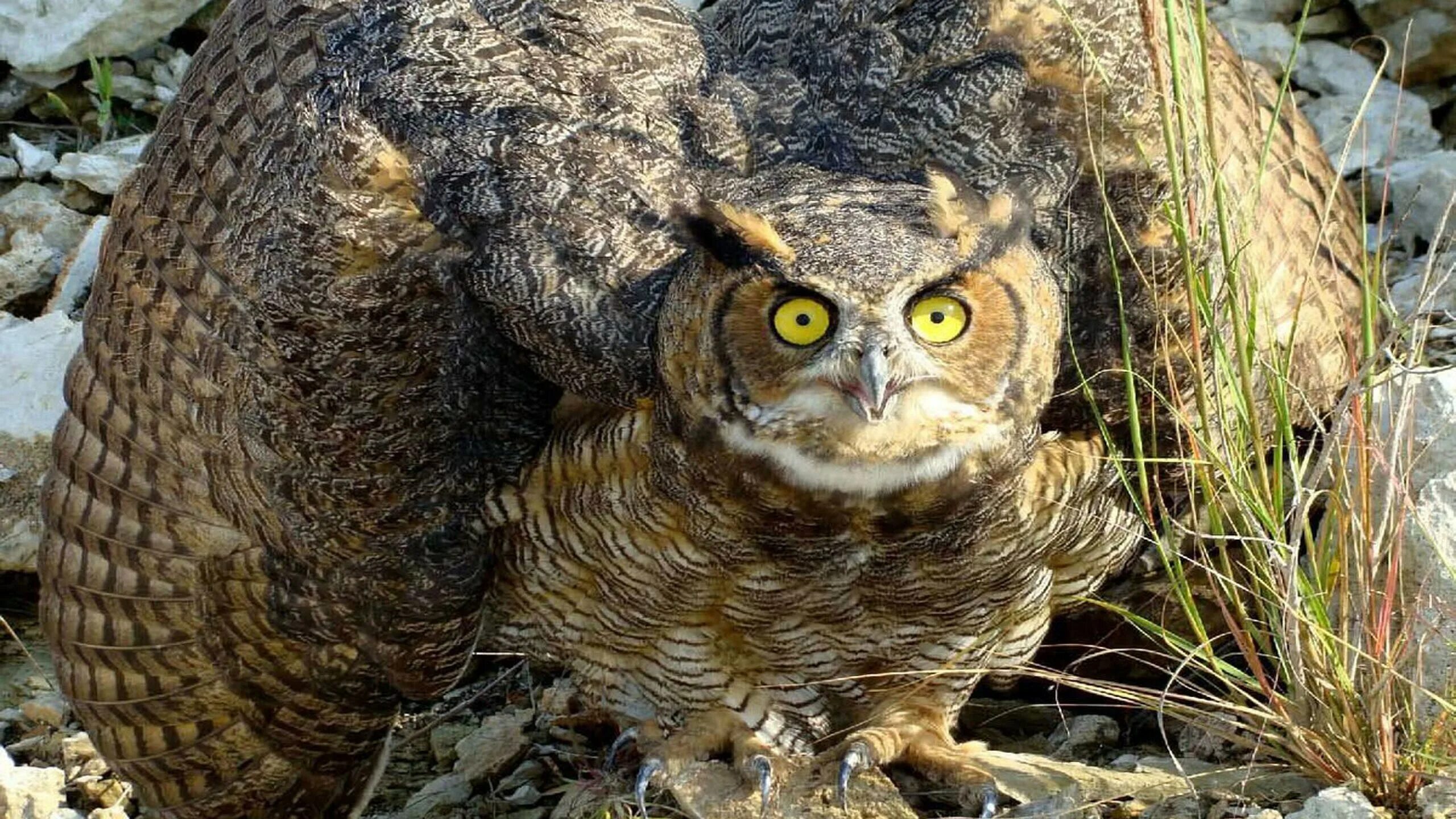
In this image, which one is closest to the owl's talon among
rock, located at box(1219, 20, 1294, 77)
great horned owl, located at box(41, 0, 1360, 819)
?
great horned owl, located at box(41, 0, 1360, 819)

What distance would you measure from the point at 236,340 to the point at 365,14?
2.21 ft

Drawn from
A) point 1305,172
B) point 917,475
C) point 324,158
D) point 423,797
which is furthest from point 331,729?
point 1305,172

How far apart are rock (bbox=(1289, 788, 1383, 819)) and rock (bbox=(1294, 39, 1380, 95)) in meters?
2.94

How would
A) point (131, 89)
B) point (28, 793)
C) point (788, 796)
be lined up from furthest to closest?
1. point (131, 89)
2. point (28, 793)
3. point (788, 796)

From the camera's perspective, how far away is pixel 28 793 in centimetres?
433

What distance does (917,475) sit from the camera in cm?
328

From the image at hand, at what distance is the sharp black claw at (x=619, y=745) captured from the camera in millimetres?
4320

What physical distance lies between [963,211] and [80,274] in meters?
3.21

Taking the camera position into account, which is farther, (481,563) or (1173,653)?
(1173,653)

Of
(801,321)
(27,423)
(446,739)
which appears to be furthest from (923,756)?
(27,423)

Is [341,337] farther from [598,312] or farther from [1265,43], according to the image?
[1265,43]

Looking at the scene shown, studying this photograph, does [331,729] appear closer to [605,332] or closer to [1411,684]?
[605,332]

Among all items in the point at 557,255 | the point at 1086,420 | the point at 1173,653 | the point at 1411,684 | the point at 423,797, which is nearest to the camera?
the point at 1411,684

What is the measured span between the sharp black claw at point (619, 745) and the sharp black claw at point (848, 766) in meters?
0.49
